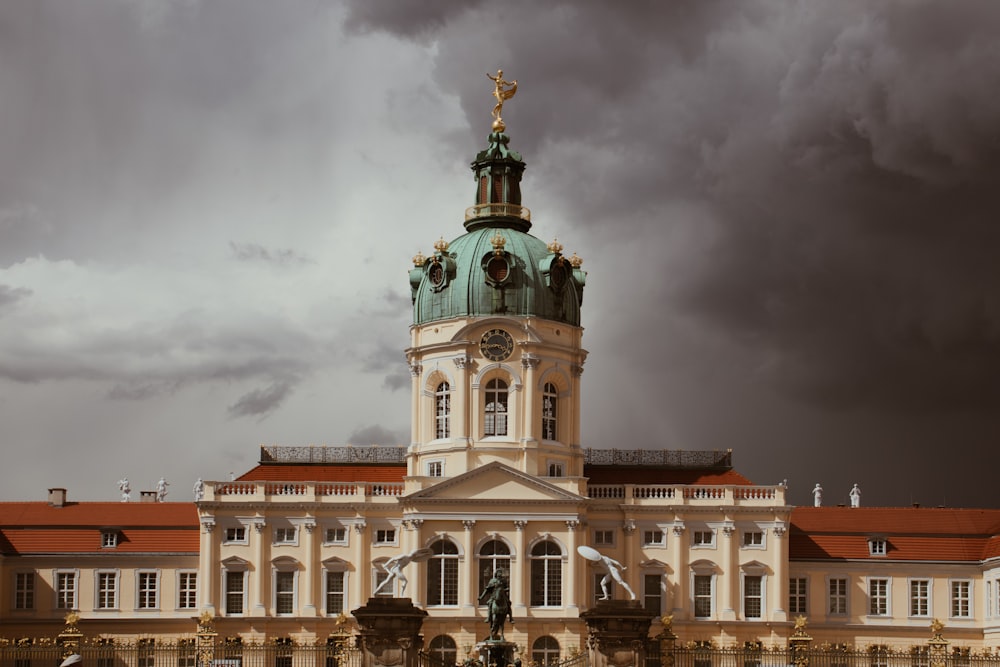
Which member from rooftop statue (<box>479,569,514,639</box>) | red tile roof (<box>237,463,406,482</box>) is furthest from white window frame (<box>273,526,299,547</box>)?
rooftop statue (<box>479,569,514,639</box>)

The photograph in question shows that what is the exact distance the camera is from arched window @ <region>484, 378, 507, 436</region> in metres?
94.0

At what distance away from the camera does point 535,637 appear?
294 feet

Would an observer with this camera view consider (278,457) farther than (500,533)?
Yes

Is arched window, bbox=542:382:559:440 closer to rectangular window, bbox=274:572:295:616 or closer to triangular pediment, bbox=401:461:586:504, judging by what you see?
triangular pediment, bbox=401:461:586:504

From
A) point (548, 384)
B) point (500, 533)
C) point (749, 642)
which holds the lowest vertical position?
point (749, 642)

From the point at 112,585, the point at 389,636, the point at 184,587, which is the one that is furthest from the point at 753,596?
the point at 389,636

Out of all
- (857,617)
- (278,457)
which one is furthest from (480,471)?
(857,617)

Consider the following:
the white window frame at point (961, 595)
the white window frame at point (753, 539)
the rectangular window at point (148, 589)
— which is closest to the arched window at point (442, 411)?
the white window frame at point (753, 539)

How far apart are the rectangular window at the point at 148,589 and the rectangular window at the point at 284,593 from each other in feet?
23.1

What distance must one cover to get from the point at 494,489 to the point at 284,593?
13.3 m

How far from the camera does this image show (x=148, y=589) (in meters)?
94.2

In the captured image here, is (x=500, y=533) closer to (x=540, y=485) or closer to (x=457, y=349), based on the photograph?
(x=540, y=485)

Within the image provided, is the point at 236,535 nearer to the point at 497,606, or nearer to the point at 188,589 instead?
the point at 188,589

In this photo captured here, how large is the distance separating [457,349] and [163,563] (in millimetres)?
20603
